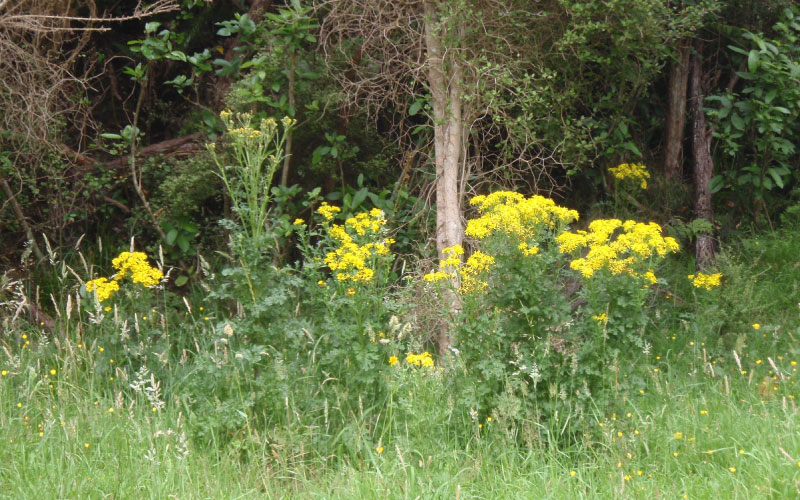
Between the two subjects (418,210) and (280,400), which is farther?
(418,210)

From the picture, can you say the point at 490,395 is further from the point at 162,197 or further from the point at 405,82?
the point at 162,197

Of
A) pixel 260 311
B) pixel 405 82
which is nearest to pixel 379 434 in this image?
pixel 260 311

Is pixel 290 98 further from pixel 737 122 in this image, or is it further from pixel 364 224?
pixel 737 122

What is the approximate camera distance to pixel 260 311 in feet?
14.8

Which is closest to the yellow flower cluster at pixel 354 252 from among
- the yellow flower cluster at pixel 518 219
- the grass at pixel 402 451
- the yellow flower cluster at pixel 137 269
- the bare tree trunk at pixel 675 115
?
the yellow flower cluster at pixel 518 219

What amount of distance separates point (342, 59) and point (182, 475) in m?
3.96

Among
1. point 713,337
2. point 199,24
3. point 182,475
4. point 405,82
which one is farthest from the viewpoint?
point 199,24

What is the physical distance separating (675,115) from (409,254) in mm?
3104

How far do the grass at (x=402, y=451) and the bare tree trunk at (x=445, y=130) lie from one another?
1.77m

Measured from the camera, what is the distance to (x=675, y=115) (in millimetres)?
7660

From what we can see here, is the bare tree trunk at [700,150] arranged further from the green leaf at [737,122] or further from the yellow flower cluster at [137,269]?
the yellow flower cluster at [137,269]

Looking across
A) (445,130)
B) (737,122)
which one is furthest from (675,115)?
(445,130)

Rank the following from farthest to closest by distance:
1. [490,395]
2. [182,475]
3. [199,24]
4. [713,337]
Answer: [199,24]
[713,337]
[490,395]
[182,475]

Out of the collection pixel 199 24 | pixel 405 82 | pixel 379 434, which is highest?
pixel 199 24
